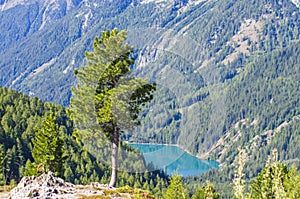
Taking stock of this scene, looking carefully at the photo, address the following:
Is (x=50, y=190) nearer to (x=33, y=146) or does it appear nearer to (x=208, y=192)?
(x=208, y=192)

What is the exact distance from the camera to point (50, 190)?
23203 mm

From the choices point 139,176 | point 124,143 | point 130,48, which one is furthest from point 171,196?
point 139,176

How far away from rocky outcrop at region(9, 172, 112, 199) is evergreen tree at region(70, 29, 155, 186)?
179 centimetres

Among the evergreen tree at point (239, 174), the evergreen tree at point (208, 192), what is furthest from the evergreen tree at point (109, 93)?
the evergreen tree at point (239, 174)

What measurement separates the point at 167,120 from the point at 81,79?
29.0ft

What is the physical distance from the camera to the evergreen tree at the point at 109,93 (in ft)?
78.8

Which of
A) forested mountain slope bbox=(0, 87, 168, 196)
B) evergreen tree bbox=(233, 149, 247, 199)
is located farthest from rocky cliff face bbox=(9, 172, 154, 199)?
forested mountain slope bbox=(0, 87, 168, 196)

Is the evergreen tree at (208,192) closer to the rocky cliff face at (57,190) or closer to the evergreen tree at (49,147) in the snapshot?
the rocky cliff face at (57,190)

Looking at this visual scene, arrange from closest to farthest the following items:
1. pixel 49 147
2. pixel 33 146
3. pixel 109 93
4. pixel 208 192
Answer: pixel 208 192 → pixel 109 93 → pixel 49 147 → pixel 33 146

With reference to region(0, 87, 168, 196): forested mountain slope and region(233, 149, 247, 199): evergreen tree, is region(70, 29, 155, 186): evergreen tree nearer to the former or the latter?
region(233, 149, 247, 199): evergreen tree

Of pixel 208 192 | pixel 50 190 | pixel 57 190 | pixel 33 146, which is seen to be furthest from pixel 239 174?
pixel 33 146

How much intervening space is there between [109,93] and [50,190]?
537 centimetres

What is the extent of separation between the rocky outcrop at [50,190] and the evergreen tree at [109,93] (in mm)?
1793

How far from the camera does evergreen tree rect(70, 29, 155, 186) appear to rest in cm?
2402
